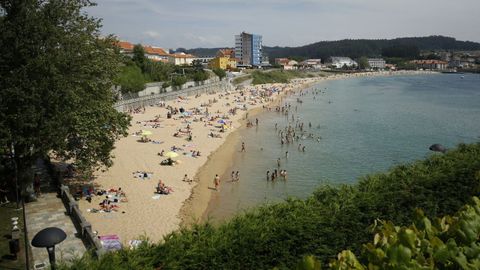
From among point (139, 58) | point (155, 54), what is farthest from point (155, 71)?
point (155, 54)

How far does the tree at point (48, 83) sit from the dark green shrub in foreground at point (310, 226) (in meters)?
8.73

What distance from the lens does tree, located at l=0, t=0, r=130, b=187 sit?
15.1 meters

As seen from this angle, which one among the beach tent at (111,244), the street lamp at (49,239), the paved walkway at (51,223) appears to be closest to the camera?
the street lamp at (49,239)

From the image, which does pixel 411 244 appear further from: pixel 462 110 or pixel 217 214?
pixel 462 110

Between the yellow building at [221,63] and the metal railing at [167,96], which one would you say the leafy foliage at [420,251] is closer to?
the metal railing at [167,96]

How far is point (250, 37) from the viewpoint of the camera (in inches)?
7087

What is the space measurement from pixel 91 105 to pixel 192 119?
28955mm

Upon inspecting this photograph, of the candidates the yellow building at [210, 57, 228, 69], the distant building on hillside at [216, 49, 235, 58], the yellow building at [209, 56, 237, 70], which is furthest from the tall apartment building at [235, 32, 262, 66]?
the yellow building at [210, 57, 228, 69]

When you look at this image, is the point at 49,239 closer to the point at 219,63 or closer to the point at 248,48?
the point at 219,63

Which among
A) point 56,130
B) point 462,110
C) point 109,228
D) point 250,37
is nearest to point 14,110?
point 56,130

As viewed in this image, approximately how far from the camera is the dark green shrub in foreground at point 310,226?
8.20 metres

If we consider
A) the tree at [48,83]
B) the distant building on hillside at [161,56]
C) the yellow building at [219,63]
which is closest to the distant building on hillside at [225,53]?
the distant building on hillside at [161,56]

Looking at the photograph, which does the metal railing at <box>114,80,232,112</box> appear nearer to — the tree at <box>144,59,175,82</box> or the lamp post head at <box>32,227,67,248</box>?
the tree at <box>144,59,175,82</box>

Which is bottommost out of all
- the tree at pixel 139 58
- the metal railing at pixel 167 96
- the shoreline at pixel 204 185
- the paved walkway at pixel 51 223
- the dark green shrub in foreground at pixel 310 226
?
the shoreline at pixel 204 185
